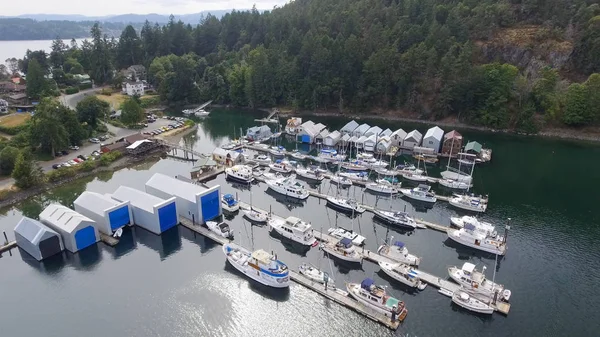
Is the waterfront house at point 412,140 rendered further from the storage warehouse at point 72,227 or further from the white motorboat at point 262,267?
the storage warehouse at point 72,227

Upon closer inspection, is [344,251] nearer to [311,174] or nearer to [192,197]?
[192,197]

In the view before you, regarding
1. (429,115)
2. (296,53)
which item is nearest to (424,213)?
(429,115)

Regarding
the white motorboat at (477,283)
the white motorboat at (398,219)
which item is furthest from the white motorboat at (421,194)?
the white motorboat at (477,283)

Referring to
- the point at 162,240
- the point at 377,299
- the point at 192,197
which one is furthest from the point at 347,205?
the point at 162,240

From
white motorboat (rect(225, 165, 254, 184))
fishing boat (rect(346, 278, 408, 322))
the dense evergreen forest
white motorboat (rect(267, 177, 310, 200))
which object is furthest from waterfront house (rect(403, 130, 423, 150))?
fishing boat (rect(346, 278, 408, 322))

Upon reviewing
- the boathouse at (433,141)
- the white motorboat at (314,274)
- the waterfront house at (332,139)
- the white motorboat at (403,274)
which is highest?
the boathouse at (433,141)

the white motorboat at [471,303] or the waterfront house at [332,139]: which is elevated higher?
the waterfront house at [332,139]

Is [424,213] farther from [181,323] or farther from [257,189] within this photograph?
[181,323]
